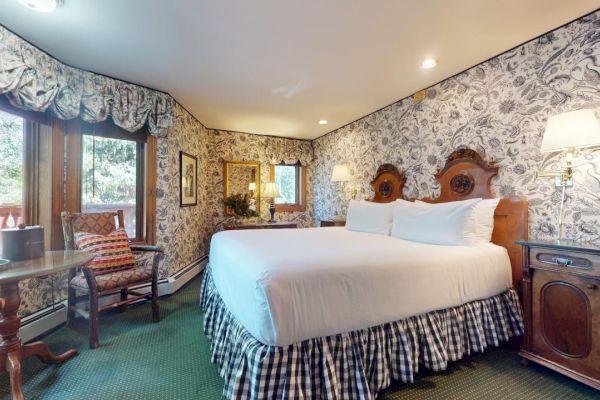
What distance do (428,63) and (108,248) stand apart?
337cm

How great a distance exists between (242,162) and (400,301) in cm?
397

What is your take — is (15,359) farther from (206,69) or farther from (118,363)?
(206,69)

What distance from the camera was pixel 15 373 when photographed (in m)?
1.49

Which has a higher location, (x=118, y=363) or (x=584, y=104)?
(x=584, y=104)

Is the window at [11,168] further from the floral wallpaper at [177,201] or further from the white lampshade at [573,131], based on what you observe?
the white lampshade at [573,131]

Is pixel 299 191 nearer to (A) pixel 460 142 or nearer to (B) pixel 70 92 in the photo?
(A) pixel 460 142

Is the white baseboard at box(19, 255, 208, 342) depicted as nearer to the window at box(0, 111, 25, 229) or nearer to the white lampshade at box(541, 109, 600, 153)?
the window at box(0, 111, 25, 229)

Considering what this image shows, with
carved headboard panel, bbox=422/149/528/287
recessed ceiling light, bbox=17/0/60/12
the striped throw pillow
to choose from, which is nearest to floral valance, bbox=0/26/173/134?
recessed ceiling light, bbox=17/0/60/12

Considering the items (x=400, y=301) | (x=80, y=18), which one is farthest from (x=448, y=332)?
(x=80, y=18)

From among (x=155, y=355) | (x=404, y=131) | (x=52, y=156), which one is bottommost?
(x=155, y=355)

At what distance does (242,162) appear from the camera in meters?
4.95

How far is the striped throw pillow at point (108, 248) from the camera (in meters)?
2.36

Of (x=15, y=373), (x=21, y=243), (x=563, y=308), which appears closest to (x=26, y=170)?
(x=21, y=243)

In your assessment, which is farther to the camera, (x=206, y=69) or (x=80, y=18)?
(x=206, y=69)
